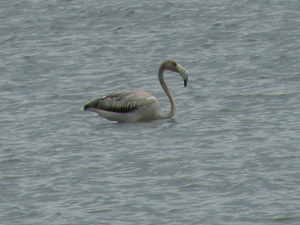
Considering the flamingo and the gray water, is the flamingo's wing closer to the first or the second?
the flamingo

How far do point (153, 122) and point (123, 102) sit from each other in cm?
60

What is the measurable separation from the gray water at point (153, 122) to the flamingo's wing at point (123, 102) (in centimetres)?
33

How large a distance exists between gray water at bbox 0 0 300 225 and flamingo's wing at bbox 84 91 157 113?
0.33 m

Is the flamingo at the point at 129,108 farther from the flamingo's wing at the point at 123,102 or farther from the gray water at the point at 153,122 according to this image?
the gray water at the point at 153,122

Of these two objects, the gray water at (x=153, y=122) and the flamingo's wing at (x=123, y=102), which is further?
the flamingo's wing at (x=123, y=102)

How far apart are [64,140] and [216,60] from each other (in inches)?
289

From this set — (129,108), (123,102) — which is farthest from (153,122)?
(123,102)

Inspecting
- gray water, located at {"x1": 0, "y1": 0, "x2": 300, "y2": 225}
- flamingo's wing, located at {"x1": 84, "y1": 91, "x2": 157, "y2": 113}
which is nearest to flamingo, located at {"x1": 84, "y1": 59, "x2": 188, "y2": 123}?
flamingo's wing, located at {"x1": 84, "y1": 91, "x2": 157, "y2": 113}

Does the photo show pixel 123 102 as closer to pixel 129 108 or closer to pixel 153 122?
pixel 129 108

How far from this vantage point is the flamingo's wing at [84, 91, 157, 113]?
687 inches

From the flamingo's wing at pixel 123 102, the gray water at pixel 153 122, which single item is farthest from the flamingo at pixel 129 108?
the gray water at pixel 153 122

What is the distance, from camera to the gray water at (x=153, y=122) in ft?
39.0

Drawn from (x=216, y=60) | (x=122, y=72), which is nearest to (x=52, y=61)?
(x=122, y=72)

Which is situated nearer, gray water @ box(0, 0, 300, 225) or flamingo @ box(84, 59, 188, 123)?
gray water @ box(0, 0, 300, 225)
